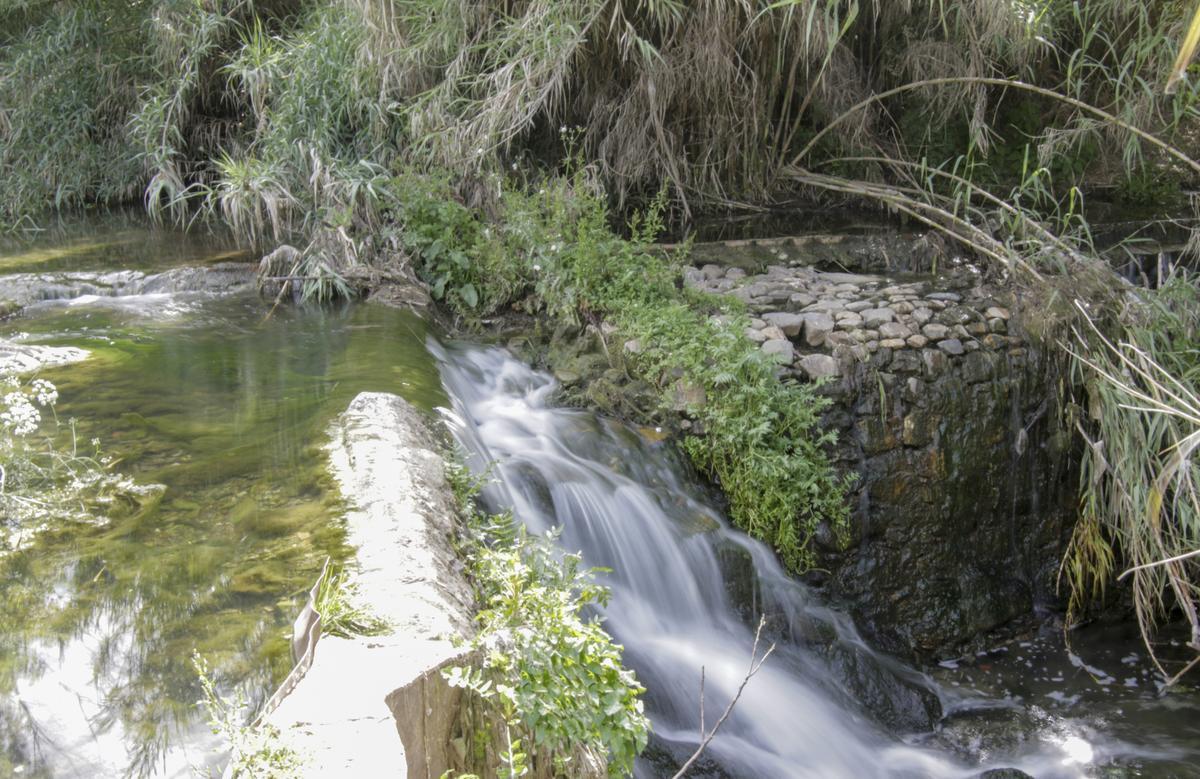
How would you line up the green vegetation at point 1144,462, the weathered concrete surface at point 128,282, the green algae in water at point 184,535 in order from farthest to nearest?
the weathered concrete surface at point 128,282 → the green vegetation at point 1144,462 → the green algae in water at point 184,535

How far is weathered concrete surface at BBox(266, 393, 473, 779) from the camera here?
184cm

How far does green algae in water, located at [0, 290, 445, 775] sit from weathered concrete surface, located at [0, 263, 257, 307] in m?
1.01

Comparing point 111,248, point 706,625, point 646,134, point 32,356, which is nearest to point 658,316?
point 706,625

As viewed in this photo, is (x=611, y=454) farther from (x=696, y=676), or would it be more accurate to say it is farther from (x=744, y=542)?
(x=696, y=676)

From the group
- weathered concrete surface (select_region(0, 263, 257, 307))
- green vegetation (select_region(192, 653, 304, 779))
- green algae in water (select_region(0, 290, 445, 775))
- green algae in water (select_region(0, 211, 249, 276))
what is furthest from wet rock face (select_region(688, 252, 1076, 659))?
green algae in water (select_region(0, 211, 249, 276))

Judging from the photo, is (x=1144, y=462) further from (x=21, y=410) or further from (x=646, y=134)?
(x=21, y=410)

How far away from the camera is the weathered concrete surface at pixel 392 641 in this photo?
6.05 ft

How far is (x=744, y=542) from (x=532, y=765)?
2.31 meters

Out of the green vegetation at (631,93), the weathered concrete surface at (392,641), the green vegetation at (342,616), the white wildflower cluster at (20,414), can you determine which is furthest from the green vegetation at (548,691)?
the green vegetation at (631,93)

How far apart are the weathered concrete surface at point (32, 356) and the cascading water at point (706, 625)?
72.3 inches

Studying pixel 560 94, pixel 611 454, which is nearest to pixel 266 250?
pixel 560 94

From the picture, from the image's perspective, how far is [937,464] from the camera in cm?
459

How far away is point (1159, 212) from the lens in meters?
7.19

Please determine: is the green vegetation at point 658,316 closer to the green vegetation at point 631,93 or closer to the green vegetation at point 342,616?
the green vegetation at point 631,93
